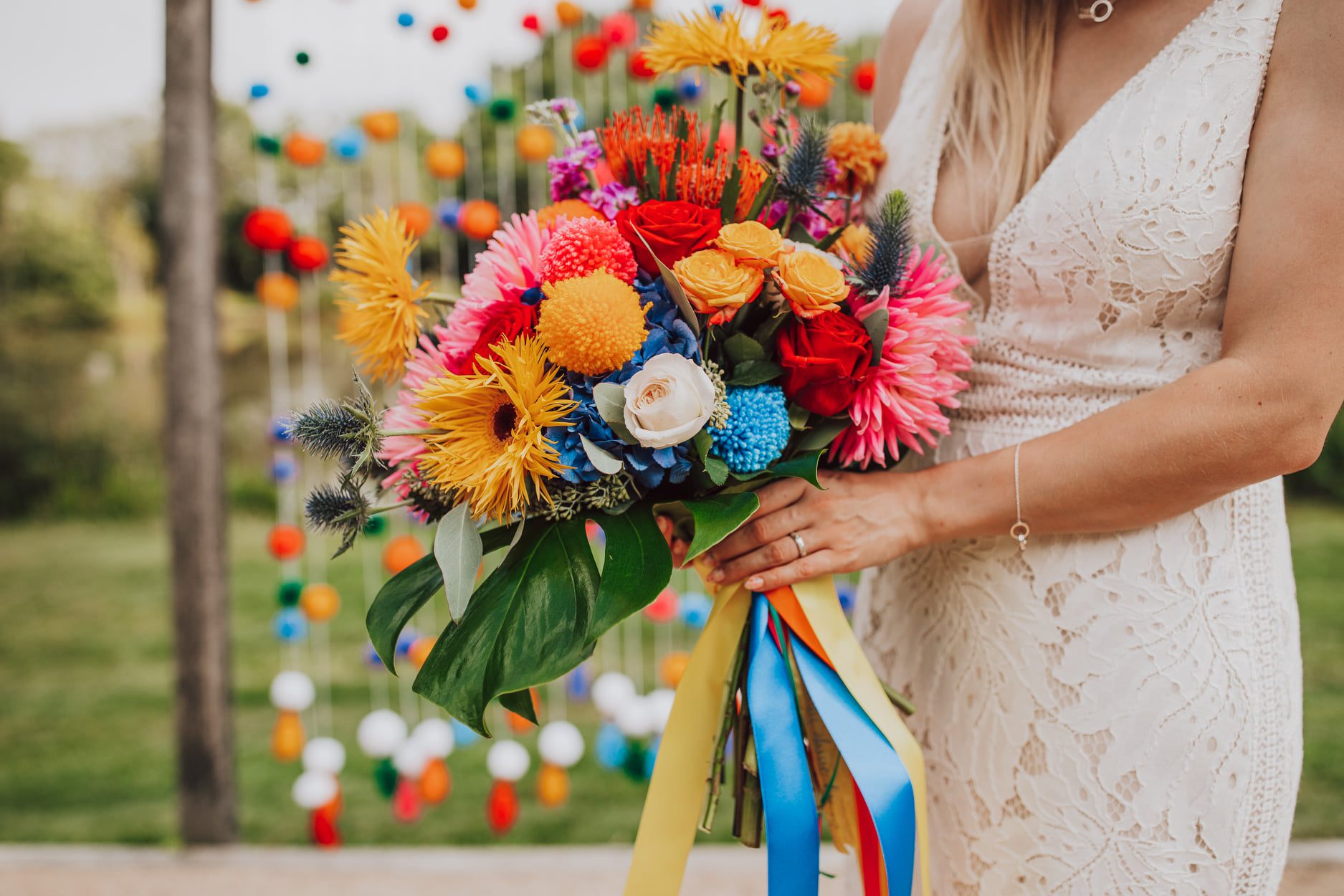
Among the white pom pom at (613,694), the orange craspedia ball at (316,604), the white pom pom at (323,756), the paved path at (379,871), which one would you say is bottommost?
the paved path at (379,871)

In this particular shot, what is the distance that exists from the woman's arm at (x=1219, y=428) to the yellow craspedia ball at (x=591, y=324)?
0.28m

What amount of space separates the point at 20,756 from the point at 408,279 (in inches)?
162

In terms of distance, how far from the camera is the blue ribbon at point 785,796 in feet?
3.47

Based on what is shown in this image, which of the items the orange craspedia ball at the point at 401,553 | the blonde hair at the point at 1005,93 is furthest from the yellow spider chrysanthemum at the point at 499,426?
the orange craspedia ball at the point at 401,553

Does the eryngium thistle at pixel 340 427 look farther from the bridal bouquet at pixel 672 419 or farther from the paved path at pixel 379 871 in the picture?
the paved path at pixel 379 871

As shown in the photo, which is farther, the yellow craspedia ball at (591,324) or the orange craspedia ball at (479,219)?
the orange craspedia ball at (479,219)

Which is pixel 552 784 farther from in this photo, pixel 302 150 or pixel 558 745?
pixel 302 150

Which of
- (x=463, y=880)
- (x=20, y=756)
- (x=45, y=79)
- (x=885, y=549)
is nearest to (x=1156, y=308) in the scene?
(x=885, y=549)

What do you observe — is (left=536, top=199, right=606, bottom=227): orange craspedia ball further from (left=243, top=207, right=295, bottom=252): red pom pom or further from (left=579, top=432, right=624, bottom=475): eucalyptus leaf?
(left=243, top=207, right=295, bottom=252): red pom pom

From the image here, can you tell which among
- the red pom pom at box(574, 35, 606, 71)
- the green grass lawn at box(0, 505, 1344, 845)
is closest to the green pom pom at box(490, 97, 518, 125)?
the red pom pom at box(574, 35, 606, 71)

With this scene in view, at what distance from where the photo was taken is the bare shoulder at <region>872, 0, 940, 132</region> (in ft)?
4.81

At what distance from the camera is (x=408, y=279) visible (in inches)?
43.5

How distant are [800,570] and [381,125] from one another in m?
2.20

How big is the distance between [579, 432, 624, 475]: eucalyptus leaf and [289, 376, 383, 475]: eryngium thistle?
207 mm
